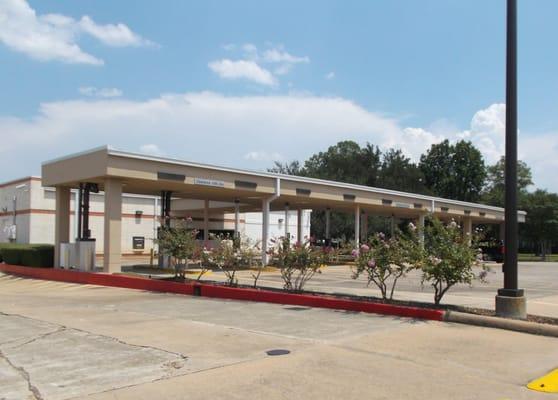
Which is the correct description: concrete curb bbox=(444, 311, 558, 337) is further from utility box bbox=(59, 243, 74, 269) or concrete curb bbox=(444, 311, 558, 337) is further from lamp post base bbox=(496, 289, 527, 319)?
utility box bbox=(59, 243, 74, 269)

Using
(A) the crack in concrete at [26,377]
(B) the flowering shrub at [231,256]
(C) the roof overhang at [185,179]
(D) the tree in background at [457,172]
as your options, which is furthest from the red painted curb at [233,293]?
(D) the tree in background at [457,172]

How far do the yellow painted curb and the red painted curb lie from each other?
154 inches

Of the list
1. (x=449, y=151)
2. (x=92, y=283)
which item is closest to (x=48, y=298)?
(x=92, y=283)

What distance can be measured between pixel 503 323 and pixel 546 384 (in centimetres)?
359

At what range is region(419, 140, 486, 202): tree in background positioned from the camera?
86.2 metres

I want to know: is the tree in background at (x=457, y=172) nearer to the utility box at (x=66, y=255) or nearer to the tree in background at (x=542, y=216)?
the tree in background at (x=542, y=216)

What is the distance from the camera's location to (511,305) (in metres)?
10.8

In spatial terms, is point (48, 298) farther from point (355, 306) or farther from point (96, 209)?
point (96, 209)

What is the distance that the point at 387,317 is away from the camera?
1138 cm

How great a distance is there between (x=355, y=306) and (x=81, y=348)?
591cm

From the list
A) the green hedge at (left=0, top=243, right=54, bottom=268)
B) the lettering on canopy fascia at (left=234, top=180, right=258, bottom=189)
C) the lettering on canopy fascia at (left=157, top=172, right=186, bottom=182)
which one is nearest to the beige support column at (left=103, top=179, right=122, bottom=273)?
the lettering on canopy fascia at (left=157, top=172, right=186, bottom=182)

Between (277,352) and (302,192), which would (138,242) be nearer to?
(302,192)

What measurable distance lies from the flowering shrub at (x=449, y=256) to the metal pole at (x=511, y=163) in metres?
0.65

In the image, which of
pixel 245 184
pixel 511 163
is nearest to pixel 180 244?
pixel 245 184
